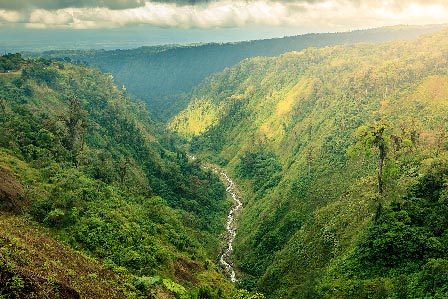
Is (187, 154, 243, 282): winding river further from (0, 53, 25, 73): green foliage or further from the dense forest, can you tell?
(0, 53, 25, 73): green foliage

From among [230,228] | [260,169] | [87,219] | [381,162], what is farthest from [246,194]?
[87,219]

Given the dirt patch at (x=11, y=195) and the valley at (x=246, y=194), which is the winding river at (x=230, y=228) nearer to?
the valley at (x=246, y=194)

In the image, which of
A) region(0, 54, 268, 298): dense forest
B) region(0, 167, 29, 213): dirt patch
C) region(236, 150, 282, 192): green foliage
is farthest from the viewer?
region(236, 150, 282, 192): green foliage

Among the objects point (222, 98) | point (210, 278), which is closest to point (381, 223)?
point (210, 278)

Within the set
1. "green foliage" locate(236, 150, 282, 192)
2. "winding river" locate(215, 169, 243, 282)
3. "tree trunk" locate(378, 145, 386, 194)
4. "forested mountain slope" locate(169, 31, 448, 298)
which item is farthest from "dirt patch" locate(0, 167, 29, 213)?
"green foliage" locate(236, 150, 282, 192)

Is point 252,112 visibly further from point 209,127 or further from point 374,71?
point 374,71

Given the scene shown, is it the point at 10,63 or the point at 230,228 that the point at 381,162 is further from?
the point at 10,63
